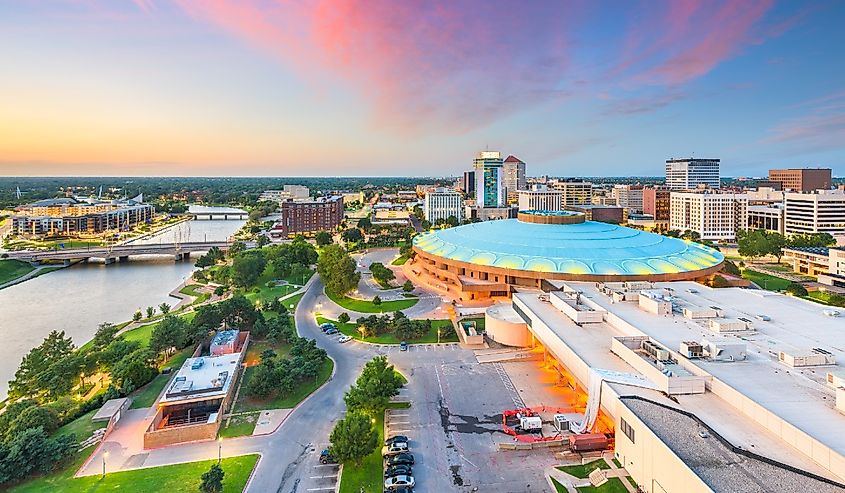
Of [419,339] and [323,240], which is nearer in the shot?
[419,339]

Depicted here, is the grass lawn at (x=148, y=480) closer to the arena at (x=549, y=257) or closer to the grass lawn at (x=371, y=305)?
the grass lawn at (x=371, y=305)

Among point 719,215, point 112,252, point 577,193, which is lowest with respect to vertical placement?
point 112,252

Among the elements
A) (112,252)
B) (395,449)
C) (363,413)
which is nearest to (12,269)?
(112,252)

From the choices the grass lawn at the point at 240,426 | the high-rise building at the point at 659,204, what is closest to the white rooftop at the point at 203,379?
the grass lawn at the point at 240,426

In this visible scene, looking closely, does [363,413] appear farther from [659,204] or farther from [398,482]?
[659,204]

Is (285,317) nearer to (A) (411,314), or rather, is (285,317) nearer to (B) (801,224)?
(A) (411,314)

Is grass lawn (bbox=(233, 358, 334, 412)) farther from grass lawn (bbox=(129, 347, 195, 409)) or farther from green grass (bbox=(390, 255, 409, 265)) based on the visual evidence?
green grass (bbox=(390, 255, 409, 265))

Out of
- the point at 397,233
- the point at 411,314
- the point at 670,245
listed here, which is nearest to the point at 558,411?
the point at 411,314
